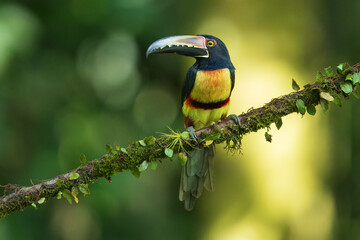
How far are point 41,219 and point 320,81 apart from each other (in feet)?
14.5

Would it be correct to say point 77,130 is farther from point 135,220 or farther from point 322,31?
point 322,31

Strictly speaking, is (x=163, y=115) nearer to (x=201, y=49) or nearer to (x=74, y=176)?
(x=201, y=49)

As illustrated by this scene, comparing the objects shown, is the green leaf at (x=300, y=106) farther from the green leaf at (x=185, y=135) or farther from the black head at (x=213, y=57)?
the black head at (x=213, y=57)

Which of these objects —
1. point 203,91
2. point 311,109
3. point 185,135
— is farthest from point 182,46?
point 311,109

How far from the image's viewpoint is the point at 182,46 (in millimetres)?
3240

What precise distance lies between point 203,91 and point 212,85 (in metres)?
0.08

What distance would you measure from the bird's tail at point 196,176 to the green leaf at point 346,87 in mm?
1142

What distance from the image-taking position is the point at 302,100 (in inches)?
105

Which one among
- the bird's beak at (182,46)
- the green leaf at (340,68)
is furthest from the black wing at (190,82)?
the green leaf at (340,68)

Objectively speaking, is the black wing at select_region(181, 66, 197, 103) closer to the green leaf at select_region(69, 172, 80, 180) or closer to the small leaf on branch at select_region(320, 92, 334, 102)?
the small leaf on branch at select_region(320, 92, 334, 102)

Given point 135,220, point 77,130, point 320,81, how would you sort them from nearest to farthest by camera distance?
point 320,81 < point 77,130 < point 135,220

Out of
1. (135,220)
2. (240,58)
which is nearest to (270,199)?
(240,58)

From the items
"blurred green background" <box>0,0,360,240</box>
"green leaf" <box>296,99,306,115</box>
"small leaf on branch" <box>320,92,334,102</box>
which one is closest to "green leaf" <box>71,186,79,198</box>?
"green leaf" <box>296,99,306,115</box>

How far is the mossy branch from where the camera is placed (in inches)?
98.6
